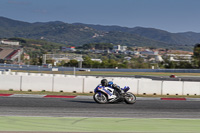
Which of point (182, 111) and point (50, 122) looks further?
point (182, 111)

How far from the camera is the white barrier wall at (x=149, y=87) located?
818 inches

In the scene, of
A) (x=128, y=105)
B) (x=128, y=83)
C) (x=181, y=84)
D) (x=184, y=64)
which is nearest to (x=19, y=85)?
(x=128, y=83)

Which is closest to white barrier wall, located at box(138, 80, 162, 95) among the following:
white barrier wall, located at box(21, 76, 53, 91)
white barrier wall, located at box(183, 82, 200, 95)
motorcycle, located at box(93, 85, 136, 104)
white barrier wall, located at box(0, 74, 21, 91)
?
white barrier wall, located at box(183, 82, 200, 95)

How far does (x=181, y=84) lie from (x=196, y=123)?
11193 millimetres

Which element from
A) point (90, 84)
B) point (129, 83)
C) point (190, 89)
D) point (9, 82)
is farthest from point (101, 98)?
point (190, 89)

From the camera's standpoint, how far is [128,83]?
2067 cm

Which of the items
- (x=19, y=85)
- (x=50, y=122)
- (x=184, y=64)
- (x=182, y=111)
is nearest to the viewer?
(x=50, y=122)

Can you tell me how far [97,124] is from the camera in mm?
9922

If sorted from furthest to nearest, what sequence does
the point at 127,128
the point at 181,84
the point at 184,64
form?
1. the point at 184,64
2. the point at 181,84
3. the point at 127,128

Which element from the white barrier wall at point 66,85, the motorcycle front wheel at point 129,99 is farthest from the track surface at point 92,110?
the white barrier wall at point 66,85

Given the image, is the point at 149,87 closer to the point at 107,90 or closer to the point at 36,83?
the point at 107,90

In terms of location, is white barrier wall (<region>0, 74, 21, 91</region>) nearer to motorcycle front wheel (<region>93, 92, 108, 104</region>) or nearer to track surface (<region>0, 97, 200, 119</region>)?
track surface (<region>0, 97, 200, 119</region>)

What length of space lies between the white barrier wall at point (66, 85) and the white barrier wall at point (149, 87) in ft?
12.8

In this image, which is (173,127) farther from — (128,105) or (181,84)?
(181,84)
